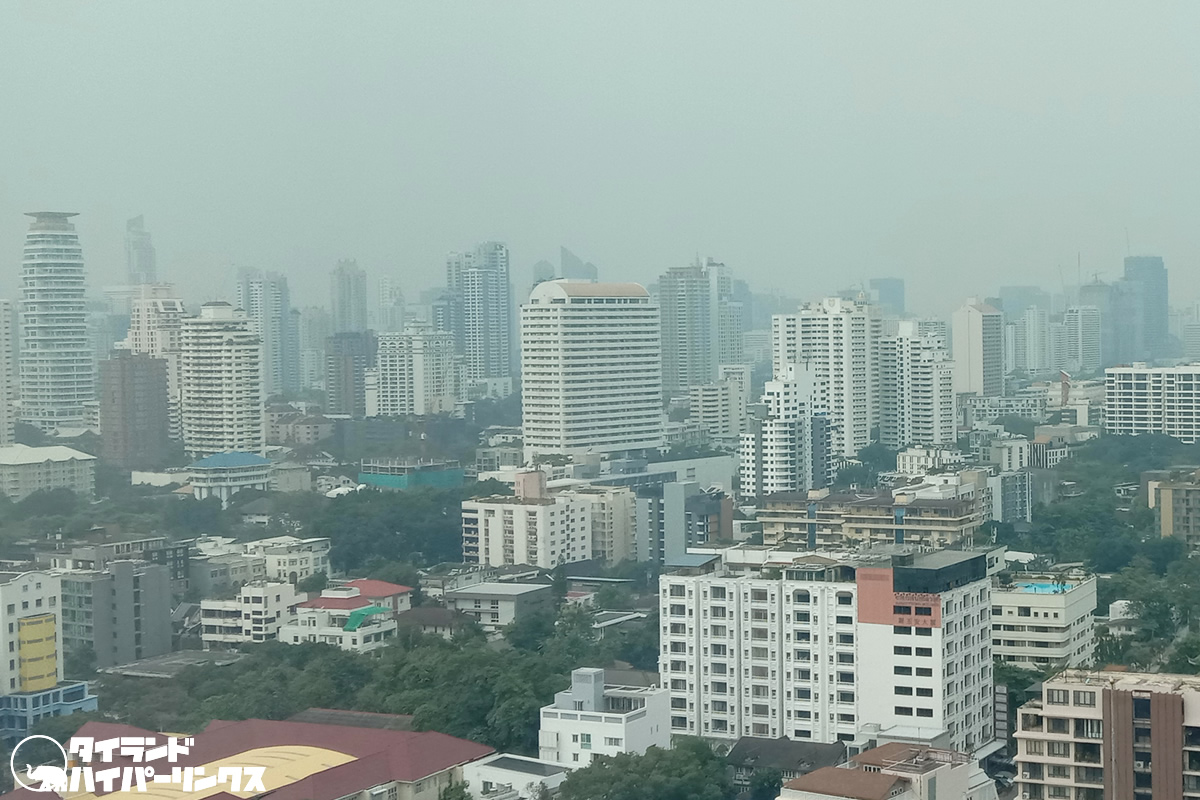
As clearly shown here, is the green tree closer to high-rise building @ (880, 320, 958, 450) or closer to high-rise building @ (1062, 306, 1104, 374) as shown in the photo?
high-rise building @ (880, 320, 958, 450)

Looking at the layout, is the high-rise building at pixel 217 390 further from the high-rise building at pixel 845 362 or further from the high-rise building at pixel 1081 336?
the high-rise building at pixel 1081 336

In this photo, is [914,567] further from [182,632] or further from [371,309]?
[371,309]

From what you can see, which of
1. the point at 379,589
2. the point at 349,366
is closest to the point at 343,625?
the point at 379,589

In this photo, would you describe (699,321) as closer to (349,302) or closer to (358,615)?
(349,302)

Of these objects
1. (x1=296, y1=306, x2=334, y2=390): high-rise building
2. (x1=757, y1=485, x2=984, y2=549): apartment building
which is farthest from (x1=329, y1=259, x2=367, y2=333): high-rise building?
(x1=757, y1=485, x2=984, y2=549): apartment building

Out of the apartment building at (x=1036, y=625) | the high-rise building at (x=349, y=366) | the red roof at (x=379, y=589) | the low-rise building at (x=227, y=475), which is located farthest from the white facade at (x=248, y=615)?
the high-rise building at (x=349, y=366)
